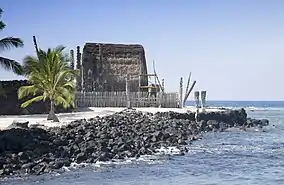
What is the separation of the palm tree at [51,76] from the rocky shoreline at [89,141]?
126 inches

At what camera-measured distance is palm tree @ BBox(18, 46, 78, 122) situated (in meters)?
A: 31.3

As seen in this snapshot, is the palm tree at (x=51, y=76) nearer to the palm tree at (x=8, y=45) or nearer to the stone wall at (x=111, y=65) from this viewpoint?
the palm tree at (x=8, y=45)

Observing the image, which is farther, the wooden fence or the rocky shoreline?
the wooden fence

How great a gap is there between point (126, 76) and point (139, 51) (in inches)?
163

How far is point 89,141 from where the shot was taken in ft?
74.1

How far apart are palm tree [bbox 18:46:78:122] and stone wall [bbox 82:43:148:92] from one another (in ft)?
54.2

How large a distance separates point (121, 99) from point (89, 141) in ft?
71.1

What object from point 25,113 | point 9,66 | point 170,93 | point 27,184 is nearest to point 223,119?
point 170,93

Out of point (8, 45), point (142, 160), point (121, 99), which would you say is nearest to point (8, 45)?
point (8, 45)

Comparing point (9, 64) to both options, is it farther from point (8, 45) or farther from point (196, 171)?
point (196, 171)

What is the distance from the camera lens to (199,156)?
23.4 metres

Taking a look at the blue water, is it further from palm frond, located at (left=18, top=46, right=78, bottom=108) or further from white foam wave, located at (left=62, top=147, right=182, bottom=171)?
palm frond, located at (left=18, top=46, right=78, bottom=108)

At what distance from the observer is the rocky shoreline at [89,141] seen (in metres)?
18.4


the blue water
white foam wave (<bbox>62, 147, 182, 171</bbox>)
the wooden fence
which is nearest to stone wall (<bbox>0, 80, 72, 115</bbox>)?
the wooden fence
